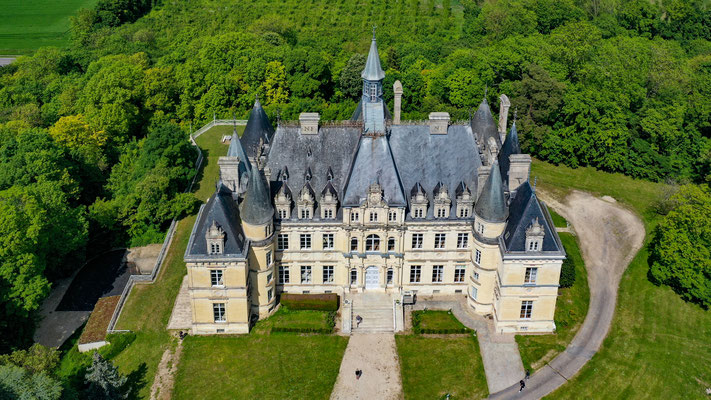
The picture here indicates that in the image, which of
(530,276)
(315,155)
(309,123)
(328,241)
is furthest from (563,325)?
(309,123)

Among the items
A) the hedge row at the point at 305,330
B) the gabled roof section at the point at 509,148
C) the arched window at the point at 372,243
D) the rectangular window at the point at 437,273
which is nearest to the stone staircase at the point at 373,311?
the hedge row at the point at 305,330

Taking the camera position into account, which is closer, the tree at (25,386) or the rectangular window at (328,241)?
the tree at (25,386)

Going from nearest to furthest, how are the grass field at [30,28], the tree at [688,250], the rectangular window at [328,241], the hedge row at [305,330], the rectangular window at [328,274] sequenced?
the hedge row at [305,330]
the rectangular window at [328,241]
the tree at [688,250]
the rectangular window at [328,274]
the grass field at [30,28]

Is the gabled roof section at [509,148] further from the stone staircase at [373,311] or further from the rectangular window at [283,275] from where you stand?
the rectangular window at [283,275]

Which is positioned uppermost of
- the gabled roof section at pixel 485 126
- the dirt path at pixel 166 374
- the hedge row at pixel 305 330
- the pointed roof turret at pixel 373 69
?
the pointed roof turret at pixel 373 69

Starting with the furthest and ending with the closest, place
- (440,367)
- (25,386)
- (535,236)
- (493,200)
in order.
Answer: (493,200), (440,367), (535,236), (25,386)

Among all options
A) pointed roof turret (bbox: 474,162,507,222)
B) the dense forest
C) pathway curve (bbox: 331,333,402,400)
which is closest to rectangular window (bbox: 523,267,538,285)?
pointed roof turret (bbox: 474,162,507,222)

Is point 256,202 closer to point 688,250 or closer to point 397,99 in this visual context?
point 397,99
